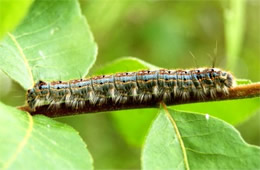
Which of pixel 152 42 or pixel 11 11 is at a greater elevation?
pixel 152 42

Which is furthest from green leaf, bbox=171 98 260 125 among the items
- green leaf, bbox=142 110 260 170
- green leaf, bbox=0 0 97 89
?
green leaf, bbox=0 0 97 89

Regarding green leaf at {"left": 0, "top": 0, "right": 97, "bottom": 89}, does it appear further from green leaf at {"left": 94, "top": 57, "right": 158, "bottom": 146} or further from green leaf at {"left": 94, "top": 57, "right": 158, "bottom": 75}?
green leaf at {"left": 94, "top": 57, "right": 158, "bottom": 146}

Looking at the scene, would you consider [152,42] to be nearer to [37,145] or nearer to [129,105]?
Result: [129,105]

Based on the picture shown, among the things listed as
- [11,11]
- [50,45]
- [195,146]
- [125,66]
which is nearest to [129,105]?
[125,66]

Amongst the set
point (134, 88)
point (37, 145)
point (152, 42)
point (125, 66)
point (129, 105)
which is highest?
point (152, 42)

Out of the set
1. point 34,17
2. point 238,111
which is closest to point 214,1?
point 238,111

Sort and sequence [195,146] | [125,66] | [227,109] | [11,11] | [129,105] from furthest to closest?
1. [227,109]
2. [125,66]
3. [129,105]
4. [195,146]
5. [11,11]
